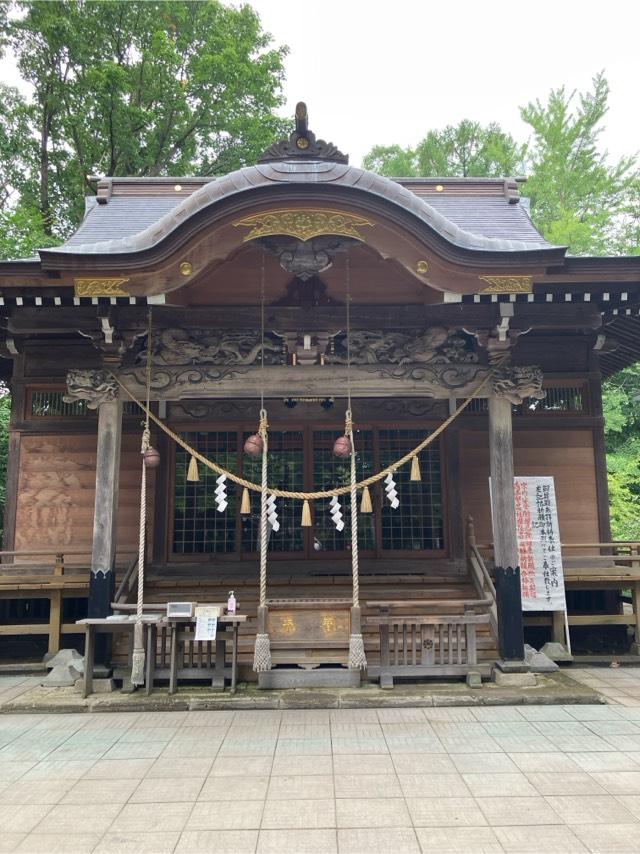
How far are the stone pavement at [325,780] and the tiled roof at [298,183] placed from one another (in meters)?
5.16

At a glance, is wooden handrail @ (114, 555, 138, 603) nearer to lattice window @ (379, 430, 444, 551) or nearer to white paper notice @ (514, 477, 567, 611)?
lattice window @ (379, 430, 444, 551)

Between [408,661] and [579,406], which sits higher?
[579,406]

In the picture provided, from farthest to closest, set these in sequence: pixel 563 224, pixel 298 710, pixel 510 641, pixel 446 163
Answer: pixel 446 163 < pixel 563 224 < pixel 510 641 < pixel 298 710

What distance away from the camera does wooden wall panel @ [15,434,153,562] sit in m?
9.07

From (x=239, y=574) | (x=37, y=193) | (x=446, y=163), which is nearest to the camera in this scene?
(x=239, y=574)

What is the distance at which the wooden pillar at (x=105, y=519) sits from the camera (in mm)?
6961

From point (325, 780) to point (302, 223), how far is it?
550cm

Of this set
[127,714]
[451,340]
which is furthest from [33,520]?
[451,340]

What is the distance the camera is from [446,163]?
25.7m

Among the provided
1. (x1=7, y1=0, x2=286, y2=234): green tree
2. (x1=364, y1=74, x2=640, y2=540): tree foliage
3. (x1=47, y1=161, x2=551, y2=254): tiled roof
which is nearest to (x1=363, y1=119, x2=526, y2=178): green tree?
(x1=364, y1=74, x2=640, y2=540): tree foliage

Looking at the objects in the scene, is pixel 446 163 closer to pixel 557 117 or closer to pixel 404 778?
pixel 557 117

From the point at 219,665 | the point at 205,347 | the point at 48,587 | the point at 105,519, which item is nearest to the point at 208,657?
the point at 219,665

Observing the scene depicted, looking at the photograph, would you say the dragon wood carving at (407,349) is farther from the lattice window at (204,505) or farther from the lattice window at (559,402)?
the lattice window at (204,505)

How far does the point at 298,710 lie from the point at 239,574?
3240mm
